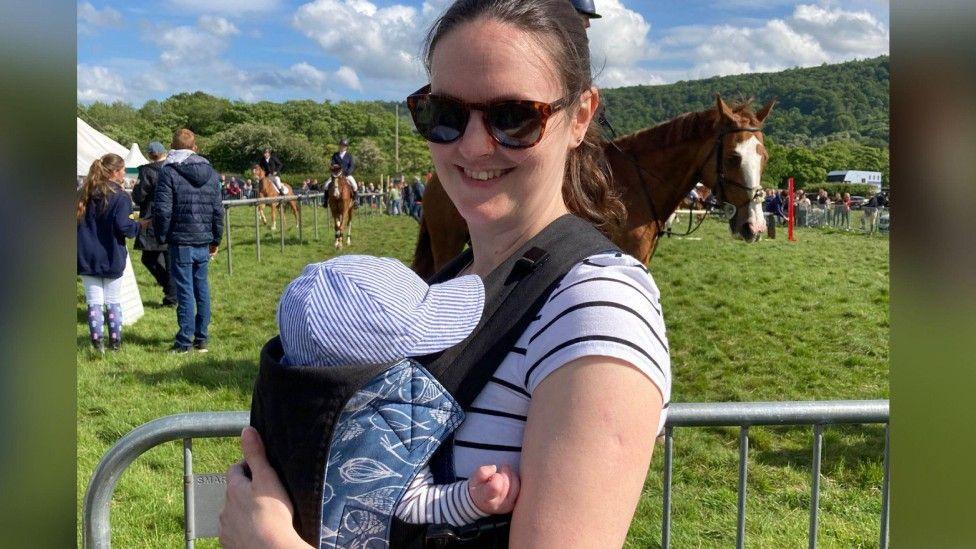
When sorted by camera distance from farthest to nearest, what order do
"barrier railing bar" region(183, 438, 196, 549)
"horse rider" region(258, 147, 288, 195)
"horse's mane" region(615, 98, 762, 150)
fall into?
"horse rider" region(258, 147, 288, 195)
"horse's mane" region(615, 98, 762, 150)
"barrier railing bar" region(183, 438, 196, 549)

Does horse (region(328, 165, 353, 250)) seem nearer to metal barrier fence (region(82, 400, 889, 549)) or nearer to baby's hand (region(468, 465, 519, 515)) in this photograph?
metal barrier fence (region(82, 400, 889, 549))

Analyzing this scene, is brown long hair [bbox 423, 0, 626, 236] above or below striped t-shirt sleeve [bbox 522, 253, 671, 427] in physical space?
above

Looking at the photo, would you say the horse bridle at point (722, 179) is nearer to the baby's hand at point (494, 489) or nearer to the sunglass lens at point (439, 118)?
the sunglass lens at point (439, 118)

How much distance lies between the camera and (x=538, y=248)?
1062mm

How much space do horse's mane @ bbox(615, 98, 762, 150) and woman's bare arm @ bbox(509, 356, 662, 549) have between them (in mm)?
5267

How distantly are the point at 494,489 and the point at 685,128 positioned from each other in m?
5.56

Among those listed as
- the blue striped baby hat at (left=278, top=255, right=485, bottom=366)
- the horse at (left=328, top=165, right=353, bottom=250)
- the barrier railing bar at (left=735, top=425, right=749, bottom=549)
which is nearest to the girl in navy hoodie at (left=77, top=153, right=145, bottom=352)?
the barrier railing bar at (left=735, top=425, right=749, bottom=549)

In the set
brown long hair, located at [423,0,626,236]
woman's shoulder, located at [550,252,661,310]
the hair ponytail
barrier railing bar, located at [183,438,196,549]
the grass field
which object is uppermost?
brown long hair, located at [423,0,626,236]

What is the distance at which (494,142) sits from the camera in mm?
1171

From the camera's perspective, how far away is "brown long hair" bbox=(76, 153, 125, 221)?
729 cm

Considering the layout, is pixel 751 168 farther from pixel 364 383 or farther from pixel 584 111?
pixel 364 383

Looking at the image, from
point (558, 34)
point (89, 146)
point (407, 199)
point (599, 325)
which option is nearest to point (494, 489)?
A: point (599, 325)
